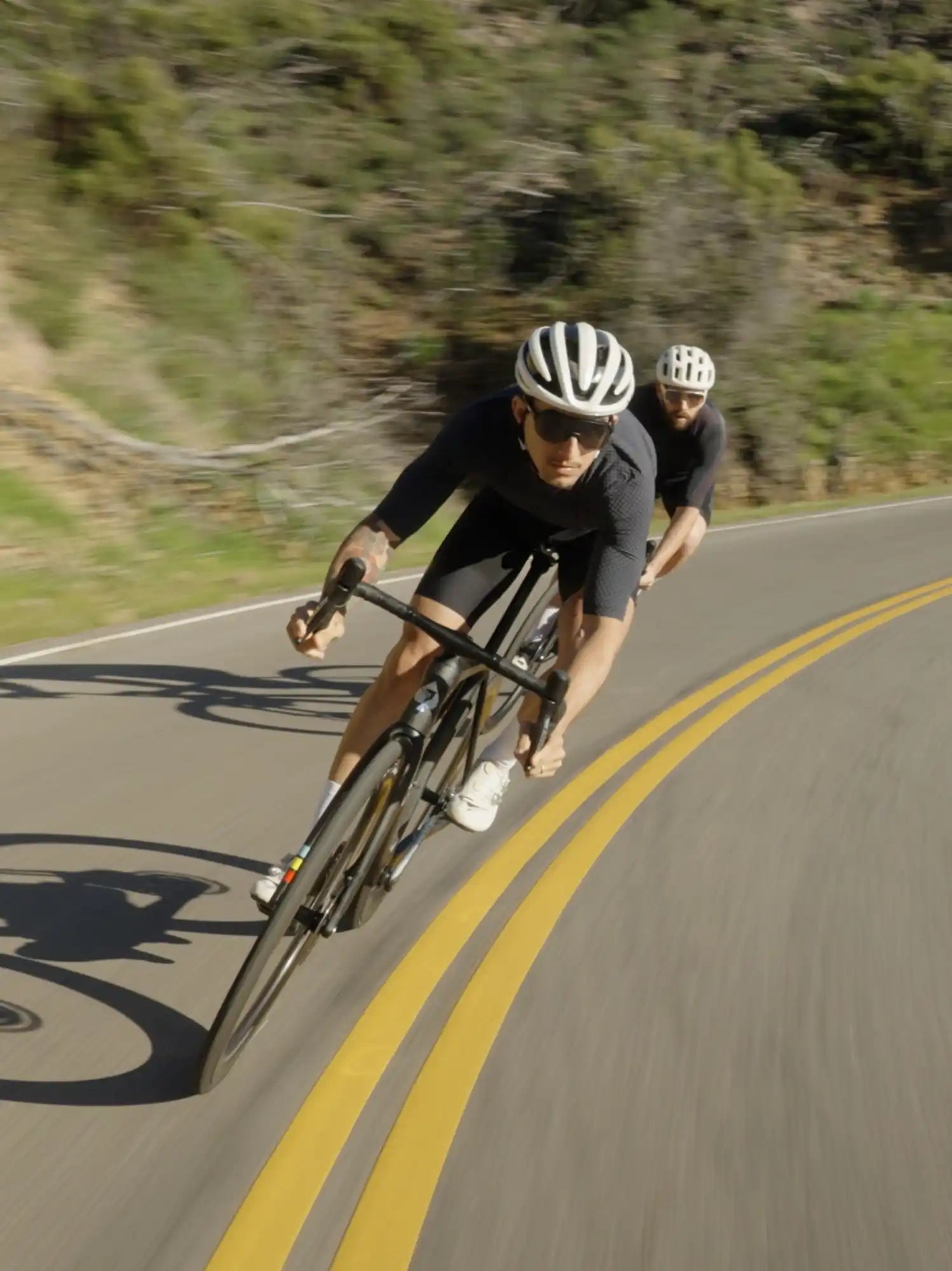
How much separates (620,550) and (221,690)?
472 centimetres

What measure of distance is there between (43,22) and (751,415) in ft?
34.9

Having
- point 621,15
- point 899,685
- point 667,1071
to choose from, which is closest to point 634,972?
point 667,1071

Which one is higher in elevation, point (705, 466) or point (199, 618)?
point (705, 466)

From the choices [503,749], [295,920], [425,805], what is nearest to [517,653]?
[503,749]

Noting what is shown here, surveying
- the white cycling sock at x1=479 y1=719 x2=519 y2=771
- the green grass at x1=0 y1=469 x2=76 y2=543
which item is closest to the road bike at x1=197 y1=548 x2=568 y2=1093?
the white cycling sock at x1=479 y1=719 x2=519 y2=771

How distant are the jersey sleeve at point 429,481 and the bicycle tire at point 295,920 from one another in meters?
0.82

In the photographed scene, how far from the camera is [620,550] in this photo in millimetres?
4918

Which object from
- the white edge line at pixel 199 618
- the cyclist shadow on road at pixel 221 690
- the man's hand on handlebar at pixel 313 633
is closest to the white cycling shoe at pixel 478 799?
the man's hand on handlebar at pixel 313 633

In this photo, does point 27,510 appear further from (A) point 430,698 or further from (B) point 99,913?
Answer: (A) point 430,698

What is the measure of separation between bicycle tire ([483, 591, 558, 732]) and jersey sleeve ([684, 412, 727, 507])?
1127mm

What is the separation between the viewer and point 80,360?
56.2 ft

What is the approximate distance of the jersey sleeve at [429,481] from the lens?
5.00 metres

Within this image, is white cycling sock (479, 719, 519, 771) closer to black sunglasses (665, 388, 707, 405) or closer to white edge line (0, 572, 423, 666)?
black sunglasses (665, 388, 707, 405)

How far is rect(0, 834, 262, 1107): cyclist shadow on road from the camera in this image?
13.1 ft
